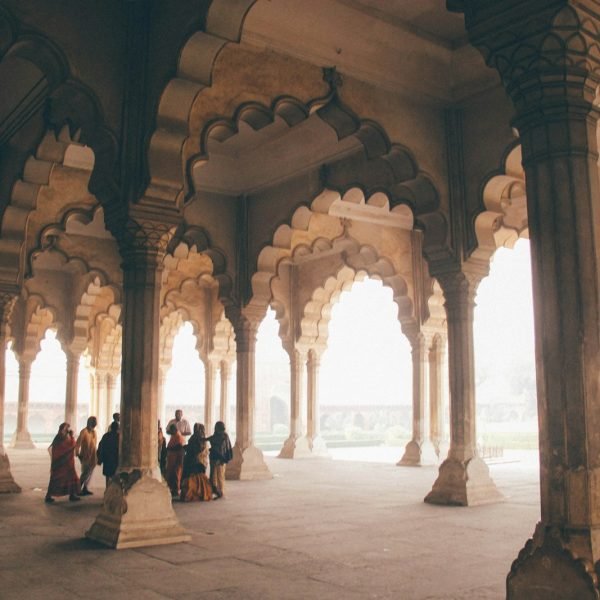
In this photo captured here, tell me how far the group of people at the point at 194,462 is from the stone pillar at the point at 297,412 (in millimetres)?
7871

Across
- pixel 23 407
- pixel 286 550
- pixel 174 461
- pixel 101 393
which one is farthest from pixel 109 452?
pixel 101 393

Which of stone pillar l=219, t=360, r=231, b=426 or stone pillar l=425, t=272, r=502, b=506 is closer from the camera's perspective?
stone pillar l=425, t=272, r=502, b=506

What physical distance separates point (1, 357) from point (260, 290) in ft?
15.3

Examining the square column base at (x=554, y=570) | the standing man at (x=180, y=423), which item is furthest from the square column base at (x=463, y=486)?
the square column base at (x=554, y=570)

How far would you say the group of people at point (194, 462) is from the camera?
10484mm

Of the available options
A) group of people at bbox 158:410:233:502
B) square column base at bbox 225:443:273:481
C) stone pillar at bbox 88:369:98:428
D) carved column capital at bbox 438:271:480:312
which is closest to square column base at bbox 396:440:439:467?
square column base at bbox 225:443:273:481

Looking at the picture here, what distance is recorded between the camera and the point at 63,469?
416 inches

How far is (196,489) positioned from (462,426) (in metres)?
3.71

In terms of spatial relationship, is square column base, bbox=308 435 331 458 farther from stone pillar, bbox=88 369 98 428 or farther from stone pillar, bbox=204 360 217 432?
stone pillar, bbox=88 369 98 428

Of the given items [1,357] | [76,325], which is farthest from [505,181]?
[76,325]

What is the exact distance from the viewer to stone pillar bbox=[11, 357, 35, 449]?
2247cm

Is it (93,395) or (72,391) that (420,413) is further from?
(93,395)

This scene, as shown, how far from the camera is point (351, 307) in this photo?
56.4 metres

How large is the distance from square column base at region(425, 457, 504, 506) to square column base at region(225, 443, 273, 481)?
4.41 metres
